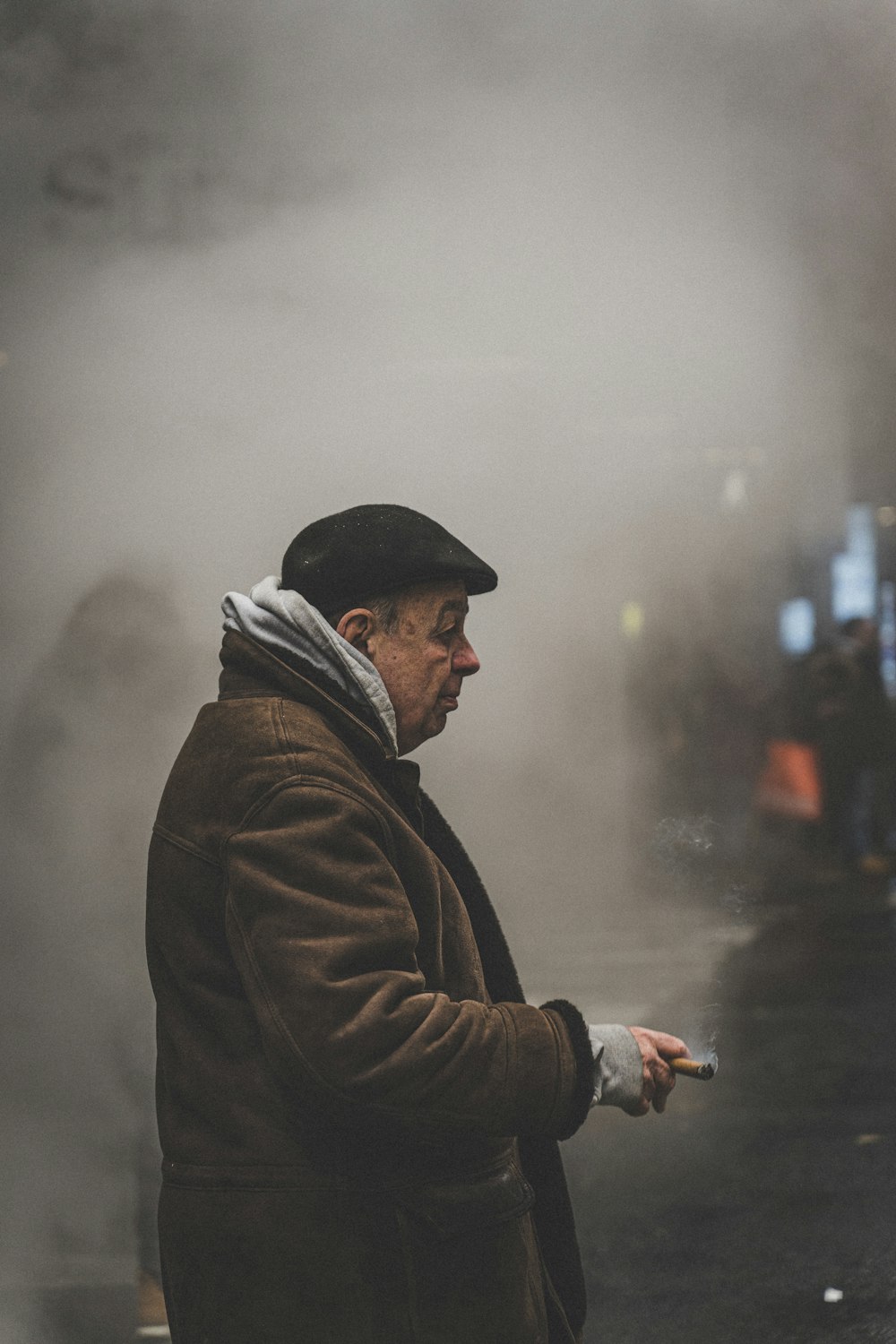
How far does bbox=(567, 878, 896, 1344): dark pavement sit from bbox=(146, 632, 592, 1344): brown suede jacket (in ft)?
4.41

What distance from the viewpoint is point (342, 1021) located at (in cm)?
127

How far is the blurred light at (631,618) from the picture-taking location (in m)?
3.19

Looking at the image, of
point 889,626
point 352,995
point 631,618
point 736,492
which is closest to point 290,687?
point 352,995

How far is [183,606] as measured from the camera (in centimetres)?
264

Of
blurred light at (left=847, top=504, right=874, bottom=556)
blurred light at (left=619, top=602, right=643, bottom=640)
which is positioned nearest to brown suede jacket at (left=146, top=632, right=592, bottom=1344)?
→ blurred light at (left=619, top=602, right=643, bottom=640)

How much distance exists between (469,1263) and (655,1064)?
0.28 meters

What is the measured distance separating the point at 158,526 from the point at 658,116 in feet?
4.50

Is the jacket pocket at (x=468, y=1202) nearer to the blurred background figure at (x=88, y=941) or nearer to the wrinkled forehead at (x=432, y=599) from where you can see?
the wrinkled forehead at (x=432, y=599)

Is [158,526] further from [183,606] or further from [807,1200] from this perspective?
[807,1200]

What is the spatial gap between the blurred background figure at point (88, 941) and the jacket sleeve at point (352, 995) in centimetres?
130

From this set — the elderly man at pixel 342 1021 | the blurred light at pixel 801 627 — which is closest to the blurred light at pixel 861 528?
the blurred light at pixel 801 627

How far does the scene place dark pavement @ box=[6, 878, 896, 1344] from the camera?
2.58 meters

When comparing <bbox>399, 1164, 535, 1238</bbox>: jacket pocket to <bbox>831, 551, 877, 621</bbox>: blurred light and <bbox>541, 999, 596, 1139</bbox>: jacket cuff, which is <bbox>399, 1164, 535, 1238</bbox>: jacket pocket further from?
<bbox>831, 551, 877, 621</bbox>: blurred light

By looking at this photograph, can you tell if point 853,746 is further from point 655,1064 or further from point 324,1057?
point 324,1057
